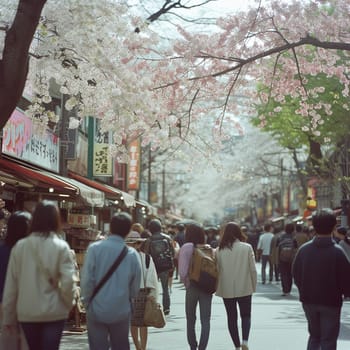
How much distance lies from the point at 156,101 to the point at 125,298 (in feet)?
25.6

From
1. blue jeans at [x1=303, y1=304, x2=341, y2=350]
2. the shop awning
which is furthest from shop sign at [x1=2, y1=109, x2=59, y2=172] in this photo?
blue jeans at [x1=303, y1=304, x2=341, y2=350]

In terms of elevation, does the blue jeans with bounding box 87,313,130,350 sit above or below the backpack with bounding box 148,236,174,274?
below

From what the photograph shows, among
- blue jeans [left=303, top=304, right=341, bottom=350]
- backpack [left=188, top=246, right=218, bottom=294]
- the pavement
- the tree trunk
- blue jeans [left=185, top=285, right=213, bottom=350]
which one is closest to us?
blue jeans [left=303, top=304, right=341, bottom=350]

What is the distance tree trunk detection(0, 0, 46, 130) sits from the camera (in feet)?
31.5

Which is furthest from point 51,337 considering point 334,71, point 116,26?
point 334,71

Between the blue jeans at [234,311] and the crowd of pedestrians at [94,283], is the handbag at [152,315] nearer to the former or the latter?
the crowd of pedestrians at [94,283]

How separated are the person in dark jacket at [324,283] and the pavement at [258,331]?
2.93 meters

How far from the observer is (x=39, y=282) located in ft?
21.6

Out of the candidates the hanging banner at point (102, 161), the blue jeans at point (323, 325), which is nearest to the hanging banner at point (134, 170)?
the hanging banner at point (102, 161)

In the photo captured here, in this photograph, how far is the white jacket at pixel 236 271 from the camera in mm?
10633

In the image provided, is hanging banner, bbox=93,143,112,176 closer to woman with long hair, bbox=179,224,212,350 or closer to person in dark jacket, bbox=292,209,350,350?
woman with long hair, bbox=179,224,212,350

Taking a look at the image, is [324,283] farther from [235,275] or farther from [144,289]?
[144,289]

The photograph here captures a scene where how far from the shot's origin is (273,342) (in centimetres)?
1177

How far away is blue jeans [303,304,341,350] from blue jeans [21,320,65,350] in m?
2.89
